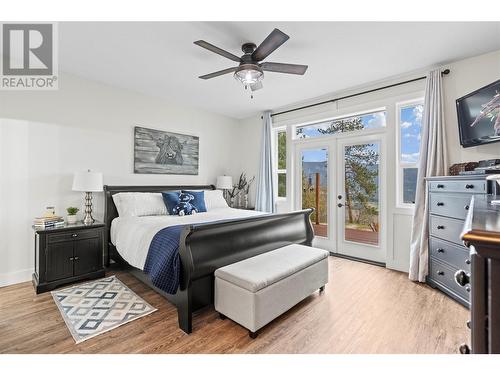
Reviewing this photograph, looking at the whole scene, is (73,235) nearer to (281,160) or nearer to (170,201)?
(170,201)

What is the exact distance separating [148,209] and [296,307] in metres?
2.39

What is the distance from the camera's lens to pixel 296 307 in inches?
95.3

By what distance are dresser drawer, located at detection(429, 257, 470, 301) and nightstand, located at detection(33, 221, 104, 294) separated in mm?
4083

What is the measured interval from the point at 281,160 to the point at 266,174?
48 cm

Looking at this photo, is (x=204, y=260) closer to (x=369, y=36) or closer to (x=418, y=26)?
(x=369, y=36)

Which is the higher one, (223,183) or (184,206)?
(223,183)

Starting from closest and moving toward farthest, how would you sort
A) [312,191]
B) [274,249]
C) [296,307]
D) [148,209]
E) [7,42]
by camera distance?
[296,307] < [7,42] < [274,249] < [148,209] < [312,191]

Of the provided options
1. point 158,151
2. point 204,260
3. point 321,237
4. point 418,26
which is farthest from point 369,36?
point 158,151

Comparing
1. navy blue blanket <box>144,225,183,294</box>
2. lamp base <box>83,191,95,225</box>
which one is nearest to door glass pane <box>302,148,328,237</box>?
navy blue blanket <box>144,225,183,294</box>

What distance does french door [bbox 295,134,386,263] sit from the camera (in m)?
3.77

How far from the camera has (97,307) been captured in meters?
2.38

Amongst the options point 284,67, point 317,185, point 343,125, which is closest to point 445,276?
point 317,185

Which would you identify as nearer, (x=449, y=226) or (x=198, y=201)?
(x=449, y=226)

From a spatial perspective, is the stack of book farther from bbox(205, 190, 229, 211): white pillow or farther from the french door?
the french door
